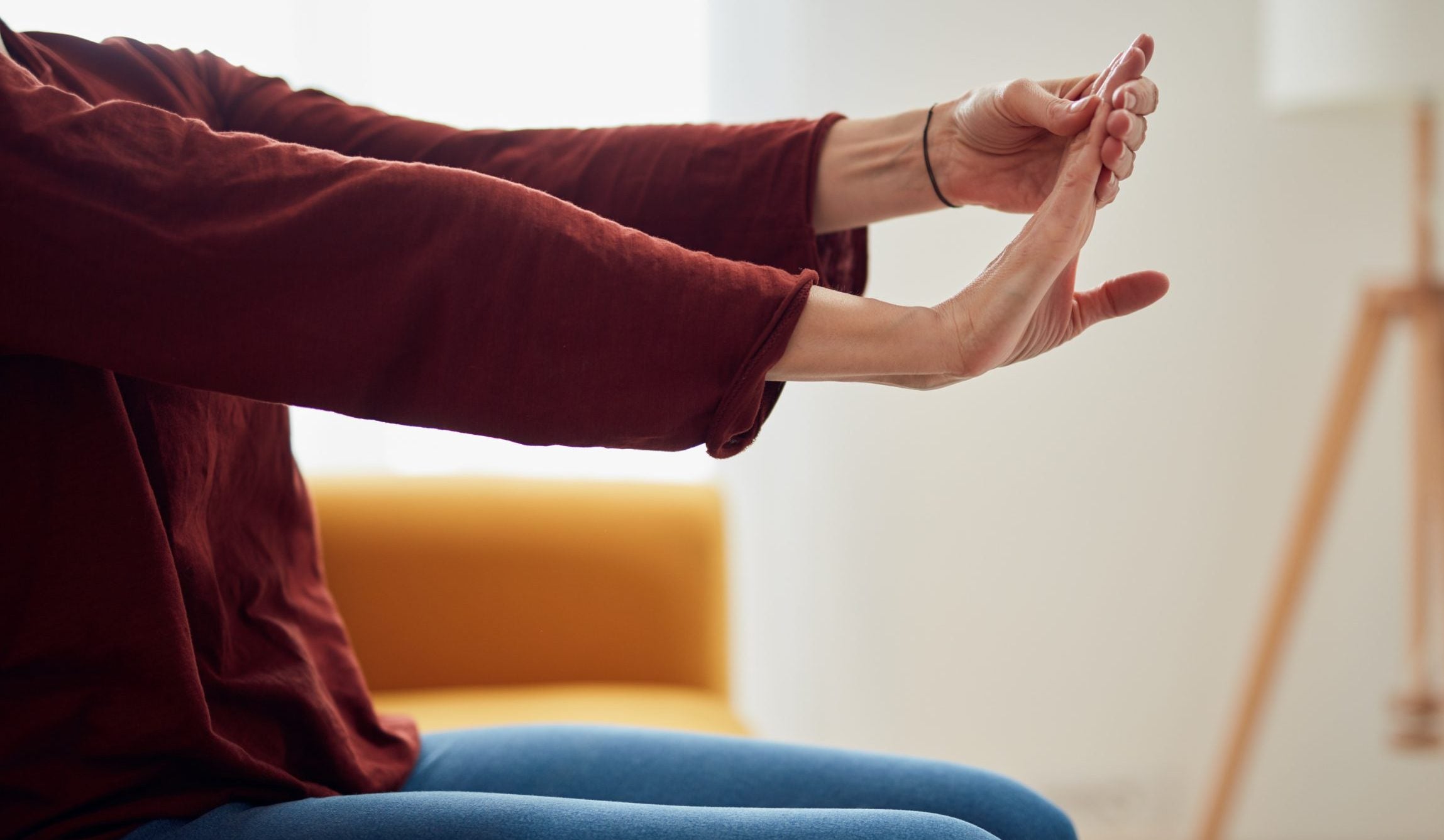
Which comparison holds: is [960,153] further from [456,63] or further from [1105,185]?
[456,63]

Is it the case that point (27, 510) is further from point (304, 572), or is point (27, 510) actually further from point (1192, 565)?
point (1192, 565)

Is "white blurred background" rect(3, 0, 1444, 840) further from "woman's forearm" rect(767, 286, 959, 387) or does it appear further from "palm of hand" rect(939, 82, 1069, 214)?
"woman's forearm" rect(767, 286, 959, 387)

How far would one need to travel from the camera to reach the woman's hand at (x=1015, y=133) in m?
0.70

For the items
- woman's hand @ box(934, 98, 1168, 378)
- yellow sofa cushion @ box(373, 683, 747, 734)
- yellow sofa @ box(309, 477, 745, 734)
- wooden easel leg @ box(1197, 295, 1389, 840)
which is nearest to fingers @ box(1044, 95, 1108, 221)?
woman's hand @ box(934, 98, 1168, 378)

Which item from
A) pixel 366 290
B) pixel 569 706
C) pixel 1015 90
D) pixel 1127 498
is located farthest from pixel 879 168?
pixel 1127 498

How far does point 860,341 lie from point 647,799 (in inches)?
14.9

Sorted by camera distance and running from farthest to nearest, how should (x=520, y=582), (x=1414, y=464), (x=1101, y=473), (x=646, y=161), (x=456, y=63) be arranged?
(x=1101, y=473) < (x=456, y=63) < (x=1414, y=464) < (x=520, y=582) < (x=646, y=161)

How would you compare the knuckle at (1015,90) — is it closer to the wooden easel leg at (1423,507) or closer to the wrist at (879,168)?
the wrist at (879,168)

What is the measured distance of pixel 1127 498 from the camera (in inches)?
81.0

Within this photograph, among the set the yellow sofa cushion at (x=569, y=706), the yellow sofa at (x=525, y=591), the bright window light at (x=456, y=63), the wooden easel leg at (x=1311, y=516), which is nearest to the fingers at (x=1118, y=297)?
the yellow sofa cushion at (x=569, y=706)

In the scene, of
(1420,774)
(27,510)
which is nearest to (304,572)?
(27,510)

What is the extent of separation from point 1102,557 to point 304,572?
159 cm

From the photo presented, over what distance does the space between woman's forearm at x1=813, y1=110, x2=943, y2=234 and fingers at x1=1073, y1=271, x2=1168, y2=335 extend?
0.18m

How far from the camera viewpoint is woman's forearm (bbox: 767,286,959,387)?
58 centimetres
